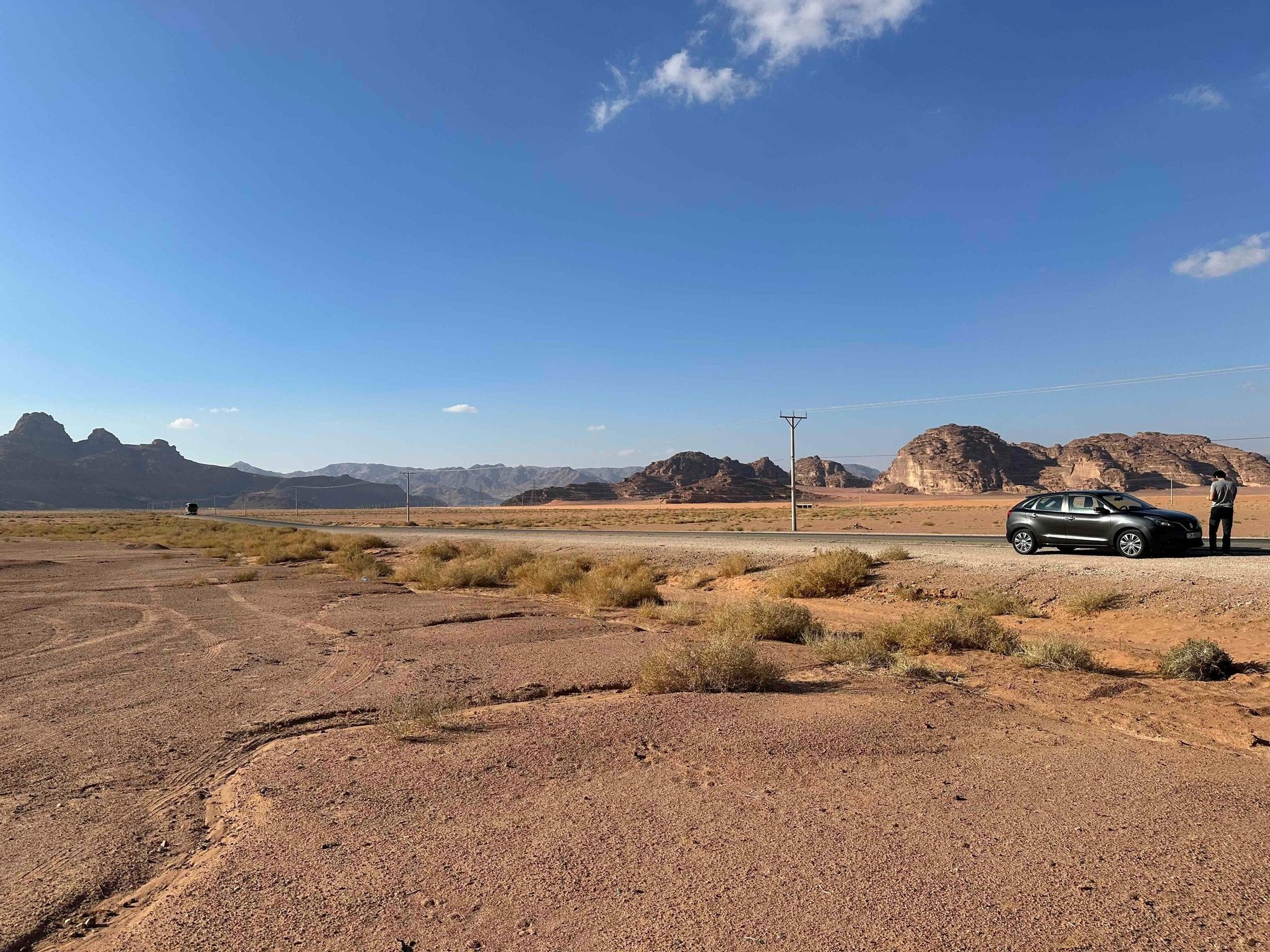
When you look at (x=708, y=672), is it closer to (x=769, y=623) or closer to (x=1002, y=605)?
(x=769, y=623)

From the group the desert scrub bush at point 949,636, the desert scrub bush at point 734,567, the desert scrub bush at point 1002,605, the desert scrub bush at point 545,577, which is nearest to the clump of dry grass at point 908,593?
the desert scrub bush at point 1002,605

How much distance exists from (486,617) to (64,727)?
→ 7418 mm

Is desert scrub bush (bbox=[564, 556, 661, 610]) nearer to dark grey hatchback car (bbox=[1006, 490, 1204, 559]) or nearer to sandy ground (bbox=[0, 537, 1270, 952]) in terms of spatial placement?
sandy ground (bbox=[0, 537, 1270, 952])

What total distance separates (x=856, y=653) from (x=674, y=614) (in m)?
4.58

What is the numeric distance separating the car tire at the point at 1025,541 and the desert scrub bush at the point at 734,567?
23.5 ft

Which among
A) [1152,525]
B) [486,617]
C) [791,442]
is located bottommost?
[486,617]

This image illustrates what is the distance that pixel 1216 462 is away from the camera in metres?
144

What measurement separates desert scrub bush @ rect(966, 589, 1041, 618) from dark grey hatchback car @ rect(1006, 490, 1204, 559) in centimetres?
488

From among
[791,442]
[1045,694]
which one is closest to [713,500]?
[791,442]

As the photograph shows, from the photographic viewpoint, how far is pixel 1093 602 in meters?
13.3

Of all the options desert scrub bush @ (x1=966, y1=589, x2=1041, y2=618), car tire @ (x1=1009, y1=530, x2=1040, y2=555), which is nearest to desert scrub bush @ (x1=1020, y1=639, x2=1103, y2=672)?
desert scrub bush @ (x1=966, y1=589, x2=1041, y2=618)

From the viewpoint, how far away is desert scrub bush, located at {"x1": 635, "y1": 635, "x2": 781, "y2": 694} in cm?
796

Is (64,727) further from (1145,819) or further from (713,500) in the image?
(713,500)

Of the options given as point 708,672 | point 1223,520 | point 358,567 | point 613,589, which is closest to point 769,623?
point 708,672
